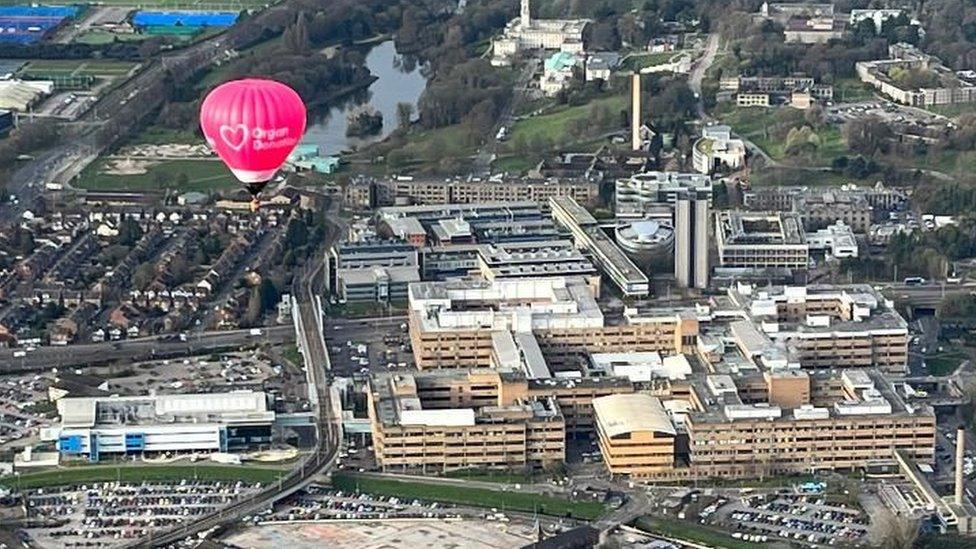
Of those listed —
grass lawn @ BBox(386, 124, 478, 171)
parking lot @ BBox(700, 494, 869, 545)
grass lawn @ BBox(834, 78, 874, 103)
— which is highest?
grass lawn @ BBox(834, 78, 874, 103)

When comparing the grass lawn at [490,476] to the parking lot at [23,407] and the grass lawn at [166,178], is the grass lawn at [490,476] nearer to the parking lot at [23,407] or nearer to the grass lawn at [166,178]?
the parking lot at [23,407]

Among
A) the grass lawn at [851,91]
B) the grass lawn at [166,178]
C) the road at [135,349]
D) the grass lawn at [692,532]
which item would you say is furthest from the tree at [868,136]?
the grass lawn at [692,532]

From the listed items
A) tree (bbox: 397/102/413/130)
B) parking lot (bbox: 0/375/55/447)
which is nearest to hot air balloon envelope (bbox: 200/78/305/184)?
parking lot (bbox: 0/375/55/447)

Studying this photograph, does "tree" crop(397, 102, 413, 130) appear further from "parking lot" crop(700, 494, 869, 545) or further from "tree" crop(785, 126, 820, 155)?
"parking lot" crop(700, 494, 869, 545)

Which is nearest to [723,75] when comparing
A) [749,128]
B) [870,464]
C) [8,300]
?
[749,128]

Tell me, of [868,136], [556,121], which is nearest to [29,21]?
[556,121]

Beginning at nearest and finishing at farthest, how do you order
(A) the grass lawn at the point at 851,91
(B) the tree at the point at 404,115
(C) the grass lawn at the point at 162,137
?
(C) the grass lawn at the point at 162,137, (B) the tree at the point at 404,115, (A) the grass lawn at the point at 851,91

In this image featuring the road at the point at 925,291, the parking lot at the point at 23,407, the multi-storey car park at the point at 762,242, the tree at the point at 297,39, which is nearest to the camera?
the parking lot at the point at 23,407
